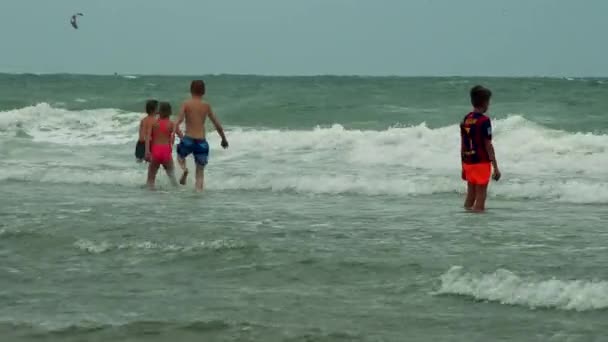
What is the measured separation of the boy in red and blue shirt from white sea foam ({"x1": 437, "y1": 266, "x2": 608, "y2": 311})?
3.22 meters

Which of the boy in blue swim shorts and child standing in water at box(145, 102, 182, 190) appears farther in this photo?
child standing in water at box(145, 102, 182, 190)

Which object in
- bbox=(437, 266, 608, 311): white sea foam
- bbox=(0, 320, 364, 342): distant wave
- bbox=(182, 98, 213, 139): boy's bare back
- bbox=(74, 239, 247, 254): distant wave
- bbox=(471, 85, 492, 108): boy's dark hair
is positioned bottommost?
bbox=(0, 320, 364, 342): distant wave

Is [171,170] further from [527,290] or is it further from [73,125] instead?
[73,125]

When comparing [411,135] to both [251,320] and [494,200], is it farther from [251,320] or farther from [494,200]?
[251,320]

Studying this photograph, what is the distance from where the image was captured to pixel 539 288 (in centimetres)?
598

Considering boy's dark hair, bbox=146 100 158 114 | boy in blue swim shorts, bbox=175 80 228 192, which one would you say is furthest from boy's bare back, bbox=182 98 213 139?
boy's dark hair, bbox=146 100 158 114

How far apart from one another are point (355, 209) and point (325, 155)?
7304mm

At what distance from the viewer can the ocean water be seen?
17.8ft

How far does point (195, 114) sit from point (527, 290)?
653 centimetres

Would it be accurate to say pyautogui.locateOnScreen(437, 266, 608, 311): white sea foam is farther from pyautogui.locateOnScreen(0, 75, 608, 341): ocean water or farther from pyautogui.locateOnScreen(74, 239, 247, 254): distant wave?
pyautogui.locateOnScreen(74, 239, 247, 254): distant wave

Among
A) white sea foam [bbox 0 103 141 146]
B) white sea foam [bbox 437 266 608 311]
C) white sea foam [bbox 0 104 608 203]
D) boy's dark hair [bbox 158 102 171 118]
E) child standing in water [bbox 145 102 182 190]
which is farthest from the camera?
white sea foam [bbox 0 103 141 146]

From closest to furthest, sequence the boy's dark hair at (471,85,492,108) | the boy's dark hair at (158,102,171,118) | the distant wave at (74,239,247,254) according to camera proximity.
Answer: the distant wave at (74,239,247,254)
the boy's dark hair at (471,85,492,108)
the boy's dark hair at (158,102,171,118)

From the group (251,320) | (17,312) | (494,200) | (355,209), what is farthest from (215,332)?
(494,200)

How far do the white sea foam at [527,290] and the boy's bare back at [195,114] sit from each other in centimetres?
598
